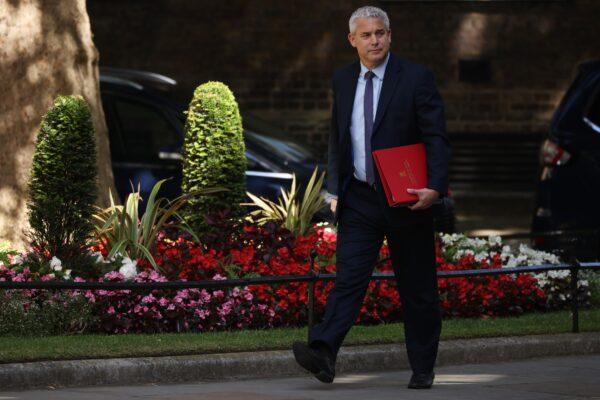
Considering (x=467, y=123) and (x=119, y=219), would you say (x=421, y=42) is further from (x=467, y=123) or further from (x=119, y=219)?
(x=119, y=219)

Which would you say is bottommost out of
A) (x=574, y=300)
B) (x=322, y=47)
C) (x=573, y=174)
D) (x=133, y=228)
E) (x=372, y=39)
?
(x=574, y=300)

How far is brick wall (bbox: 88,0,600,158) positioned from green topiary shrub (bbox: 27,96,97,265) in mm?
13386

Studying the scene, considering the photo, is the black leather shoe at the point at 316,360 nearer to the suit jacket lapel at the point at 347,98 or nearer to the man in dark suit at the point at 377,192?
the man in dark suit at the point at 377,192

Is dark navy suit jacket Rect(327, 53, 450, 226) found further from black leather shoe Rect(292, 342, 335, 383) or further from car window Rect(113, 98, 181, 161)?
car window Rect(113, 98, 181, 161)

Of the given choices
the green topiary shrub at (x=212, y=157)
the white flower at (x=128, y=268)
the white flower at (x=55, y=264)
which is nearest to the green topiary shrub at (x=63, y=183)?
the white flower at (x=55, y=264)

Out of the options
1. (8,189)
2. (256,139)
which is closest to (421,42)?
(256,139)

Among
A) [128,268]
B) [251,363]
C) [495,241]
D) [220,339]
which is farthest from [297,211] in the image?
[251,363]

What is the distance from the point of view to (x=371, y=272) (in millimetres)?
7754

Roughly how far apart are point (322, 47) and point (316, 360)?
53.0 ft

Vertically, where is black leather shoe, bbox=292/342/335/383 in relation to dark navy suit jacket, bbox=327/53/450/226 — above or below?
below

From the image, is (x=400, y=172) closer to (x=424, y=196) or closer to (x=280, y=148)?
(x=424, y=196)

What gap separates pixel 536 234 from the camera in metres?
12.3

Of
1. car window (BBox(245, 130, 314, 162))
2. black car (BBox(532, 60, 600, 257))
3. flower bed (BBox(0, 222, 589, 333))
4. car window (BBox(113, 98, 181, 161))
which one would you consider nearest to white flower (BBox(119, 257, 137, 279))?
flower bed (BBox(0, 222, 589, 333))

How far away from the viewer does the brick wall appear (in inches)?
919
